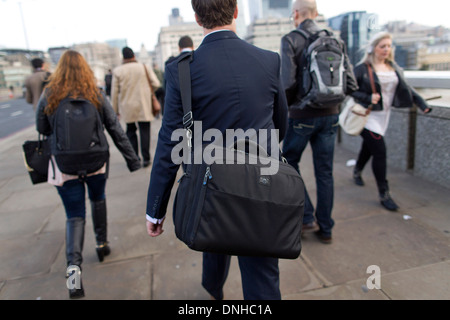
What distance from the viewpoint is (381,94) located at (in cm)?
364

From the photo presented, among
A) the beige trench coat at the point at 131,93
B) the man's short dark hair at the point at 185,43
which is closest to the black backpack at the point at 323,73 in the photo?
the man's short dark hair at the point at 185,43

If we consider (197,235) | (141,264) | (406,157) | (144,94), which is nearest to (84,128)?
(141,264)

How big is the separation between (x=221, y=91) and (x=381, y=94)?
2713 mm

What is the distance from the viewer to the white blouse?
3.63 m

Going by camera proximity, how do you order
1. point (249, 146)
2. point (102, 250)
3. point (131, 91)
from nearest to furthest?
point (249, 146) → point (102, 250) → point (131, 91)

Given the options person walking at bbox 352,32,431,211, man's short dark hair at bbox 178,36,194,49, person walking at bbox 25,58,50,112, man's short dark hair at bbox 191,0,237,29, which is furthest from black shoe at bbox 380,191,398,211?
person walking at bbox 25,58,50,112

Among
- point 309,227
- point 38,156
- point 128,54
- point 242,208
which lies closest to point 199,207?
point 242,208

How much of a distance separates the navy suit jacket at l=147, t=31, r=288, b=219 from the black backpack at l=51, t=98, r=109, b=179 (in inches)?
42.4

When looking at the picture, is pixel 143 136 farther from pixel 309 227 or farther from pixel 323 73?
pixel 323 73

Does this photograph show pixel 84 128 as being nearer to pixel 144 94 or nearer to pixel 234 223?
pixel 234 223

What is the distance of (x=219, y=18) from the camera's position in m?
1.62
